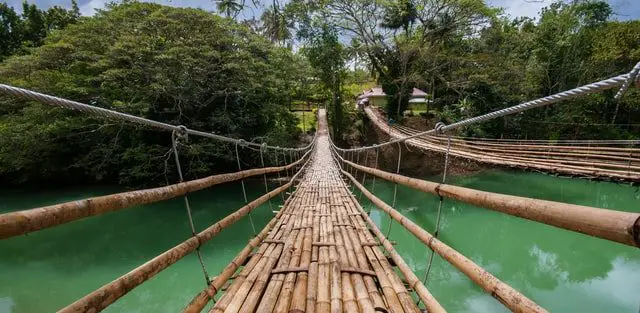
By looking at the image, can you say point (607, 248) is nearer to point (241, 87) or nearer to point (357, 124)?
point (241, 87)

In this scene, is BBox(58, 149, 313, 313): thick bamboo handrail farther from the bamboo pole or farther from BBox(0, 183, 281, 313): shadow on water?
BBox(0, 183, 281, 313): shadow on water

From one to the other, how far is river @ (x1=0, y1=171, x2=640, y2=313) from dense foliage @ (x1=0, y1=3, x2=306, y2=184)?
1895 millimetres

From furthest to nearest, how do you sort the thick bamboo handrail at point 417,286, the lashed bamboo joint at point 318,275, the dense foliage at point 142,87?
the dense foliage at point 142,87, the lashed bamboo joint at point 318,275, the thick bamboo handrail at point 417,286

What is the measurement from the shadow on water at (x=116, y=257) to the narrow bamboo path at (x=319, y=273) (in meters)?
2.76

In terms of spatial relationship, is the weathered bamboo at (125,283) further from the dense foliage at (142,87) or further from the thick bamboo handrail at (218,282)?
the dense foliage at (142,87)

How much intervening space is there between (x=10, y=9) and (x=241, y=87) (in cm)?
1285

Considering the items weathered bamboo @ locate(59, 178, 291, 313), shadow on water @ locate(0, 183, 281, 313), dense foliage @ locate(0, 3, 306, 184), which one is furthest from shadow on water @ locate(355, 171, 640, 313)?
dense foliage @ locate(0, 3, 306, 184)

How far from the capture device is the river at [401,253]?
4012mm

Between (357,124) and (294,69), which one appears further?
(357,124)

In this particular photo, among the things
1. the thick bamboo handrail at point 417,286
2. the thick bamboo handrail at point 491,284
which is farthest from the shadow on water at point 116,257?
the thick bamboo handrail at point 491,284

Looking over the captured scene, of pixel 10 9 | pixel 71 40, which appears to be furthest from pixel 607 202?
pixel 10 9

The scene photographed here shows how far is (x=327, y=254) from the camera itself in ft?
5.53

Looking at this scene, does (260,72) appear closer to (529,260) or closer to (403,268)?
(529,260)

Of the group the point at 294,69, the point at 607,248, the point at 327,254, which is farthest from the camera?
the point at 294,69
